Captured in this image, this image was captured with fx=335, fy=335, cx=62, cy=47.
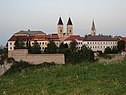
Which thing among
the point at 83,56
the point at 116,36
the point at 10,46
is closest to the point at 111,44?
the point at 116,36

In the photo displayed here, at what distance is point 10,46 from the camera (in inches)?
2206

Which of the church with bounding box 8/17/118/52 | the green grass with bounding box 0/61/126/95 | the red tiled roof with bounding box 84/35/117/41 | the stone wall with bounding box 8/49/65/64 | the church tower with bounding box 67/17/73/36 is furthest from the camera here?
the red tiled roof with bounding box 84/35/117/41

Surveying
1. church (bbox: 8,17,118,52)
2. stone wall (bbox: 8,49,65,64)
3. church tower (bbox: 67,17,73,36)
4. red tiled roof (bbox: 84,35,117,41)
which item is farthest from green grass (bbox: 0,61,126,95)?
red tiled roof (bbox: 84,35,117,41)

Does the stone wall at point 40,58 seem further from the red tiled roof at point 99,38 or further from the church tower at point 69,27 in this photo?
the red tiled roof at point 99,38

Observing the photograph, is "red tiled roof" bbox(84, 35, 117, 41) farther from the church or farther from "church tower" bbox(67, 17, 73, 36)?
"church tower" bbox(67, 17, 73, 36)

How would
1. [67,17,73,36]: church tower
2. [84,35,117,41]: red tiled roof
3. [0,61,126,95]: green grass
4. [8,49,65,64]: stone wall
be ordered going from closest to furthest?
1. [0,61,126,95]: green grass
2. [8,49,65,64]: stone wall
3. [67,17,73,36]: church tower
4. [84,35,117,41]: red tiled roof

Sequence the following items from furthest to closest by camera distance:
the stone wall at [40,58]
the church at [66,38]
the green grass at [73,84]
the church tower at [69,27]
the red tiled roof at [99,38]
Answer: the red tiled roof at [99,38], the church tower at [69,27], the church at [66,38], the stone wall at [40,58], the green grass at [73,84]

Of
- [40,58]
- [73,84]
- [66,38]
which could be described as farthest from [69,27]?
[73,84]

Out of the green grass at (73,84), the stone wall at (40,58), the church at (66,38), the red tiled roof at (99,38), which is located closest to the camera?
the green grass at (73,84)

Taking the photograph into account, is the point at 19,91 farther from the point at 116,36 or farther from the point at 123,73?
the point at 116,36

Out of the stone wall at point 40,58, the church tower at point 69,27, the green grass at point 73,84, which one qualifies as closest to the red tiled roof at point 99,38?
the church tower at point 69,27

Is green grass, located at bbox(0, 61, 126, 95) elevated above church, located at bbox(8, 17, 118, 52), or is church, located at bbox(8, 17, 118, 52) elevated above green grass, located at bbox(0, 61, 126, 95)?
church, located at bbox(8, 17, 118, 52)

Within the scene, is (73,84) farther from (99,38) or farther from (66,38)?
(99,38)

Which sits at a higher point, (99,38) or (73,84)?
(99,38)
